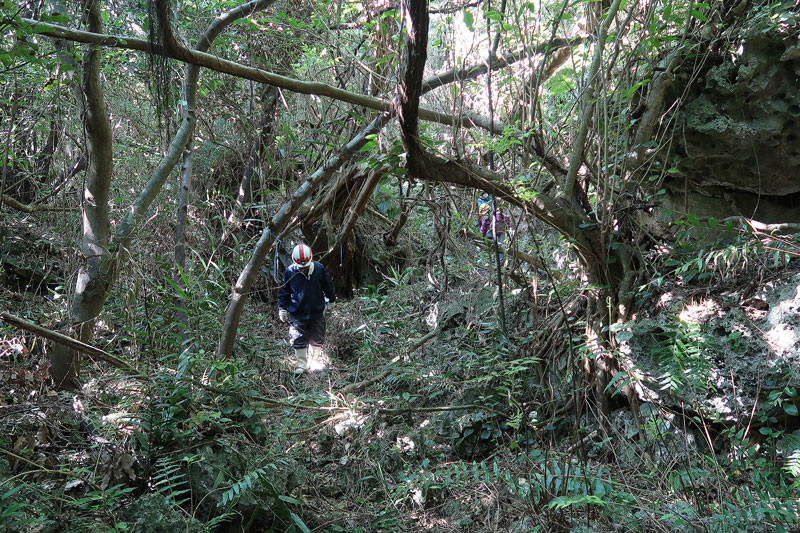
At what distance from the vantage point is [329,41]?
5.05 meters

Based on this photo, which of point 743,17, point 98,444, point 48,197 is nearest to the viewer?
point 98,444

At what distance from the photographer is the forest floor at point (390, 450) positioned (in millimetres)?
2770

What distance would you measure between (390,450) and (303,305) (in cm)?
269

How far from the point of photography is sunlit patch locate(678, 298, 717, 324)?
387 cm

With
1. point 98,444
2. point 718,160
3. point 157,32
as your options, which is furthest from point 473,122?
point 98,444

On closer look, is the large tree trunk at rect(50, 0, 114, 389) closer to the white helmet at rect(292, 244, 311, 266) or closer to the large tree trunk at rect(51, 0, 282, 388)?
the large tree trunk at rect(51, 0, 282, 388)

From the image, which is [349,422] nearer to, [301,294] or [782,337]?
[301,294]

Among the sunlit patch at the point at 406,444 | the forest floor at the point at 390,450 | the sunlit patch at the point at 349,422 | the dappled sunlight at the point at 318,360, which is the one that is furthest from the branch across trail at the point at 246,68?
the dappled sunlight at the point at 318,360

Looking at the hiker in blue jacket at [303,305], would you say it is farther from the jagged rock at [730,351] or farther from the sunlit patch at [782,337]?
the sunlit patch at [782,337]

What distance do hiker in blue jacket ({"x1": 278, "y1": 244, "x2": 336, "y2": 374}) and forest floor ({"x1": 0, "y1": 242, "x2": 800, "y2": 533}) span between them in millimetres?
1028

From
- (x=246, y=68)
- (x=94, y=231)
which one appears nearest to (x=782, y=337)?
(x=246, y=68)

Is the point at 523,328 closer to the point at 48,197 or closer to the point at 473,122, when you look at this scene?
the point at 473,122

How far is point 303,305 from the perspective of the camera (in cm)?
659

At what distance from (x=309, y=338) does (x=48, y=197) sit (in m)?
3.37
